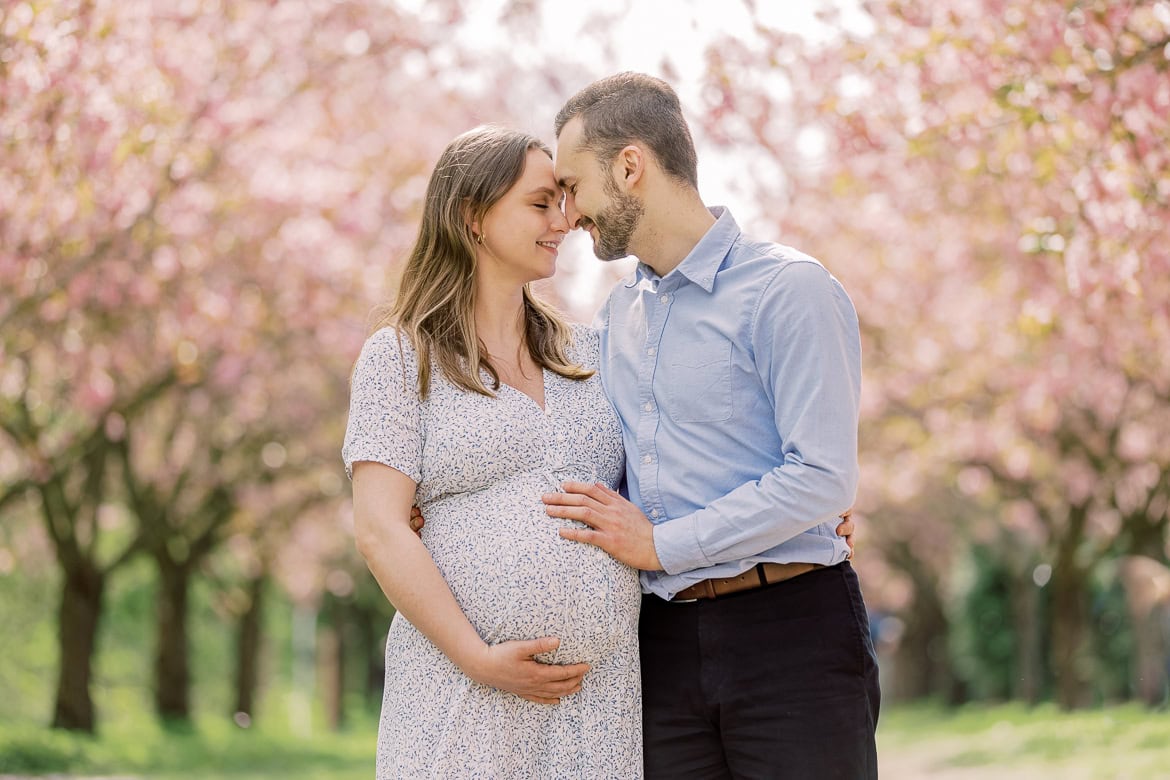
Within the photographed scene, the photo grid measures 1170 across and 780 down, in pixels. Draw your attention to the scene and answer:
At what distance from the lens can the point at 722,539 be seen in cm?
299

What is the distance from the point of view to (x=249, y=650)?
22.7 m

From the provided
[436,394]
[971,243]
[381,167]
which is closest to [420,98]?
[381,167]

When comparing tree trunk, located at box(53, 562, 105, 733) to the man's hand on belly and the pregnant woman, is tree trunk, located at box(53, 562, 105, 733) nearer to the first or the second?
the pregnant woman

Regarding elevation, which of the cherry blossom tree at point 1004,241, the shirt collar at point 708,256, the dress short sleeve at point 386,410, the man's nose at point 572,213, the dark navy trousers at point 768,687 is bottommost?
the dark navy trousers at point 768,687

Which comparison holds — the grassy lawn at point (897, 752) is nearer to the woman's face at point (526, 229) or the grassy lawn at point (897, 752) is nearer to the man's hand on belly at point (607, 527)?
the man's hand on belly at point (607, 527)

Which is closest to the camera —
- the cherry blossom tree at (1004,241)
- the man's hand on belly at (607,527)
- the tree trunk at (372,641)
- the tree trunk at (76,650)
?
the man's hand on belly at (607,527)

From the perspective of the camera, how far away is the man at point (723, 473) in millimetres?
2984

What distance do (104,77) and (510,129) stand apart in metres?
5.22

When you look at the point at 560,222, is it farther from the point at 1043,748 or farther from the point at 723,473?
the point at 1043,748

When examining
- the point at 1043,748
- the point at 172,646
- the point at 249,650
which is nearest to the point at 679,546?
the point at 1043,748

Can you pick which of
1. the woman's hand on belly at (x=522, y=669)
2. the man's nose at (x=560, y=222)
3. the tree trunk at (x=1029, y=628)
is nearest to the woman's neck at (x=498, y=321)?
the man's nose at (x=560, y=222)

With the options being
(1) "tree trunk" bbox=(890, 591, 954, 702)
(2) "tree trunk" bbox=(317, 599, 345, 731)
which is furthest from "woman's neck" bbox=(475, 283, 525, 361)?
(1) "tree trunk" bbox=(890, 591, 954, 702)

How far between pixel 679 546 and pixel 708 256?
701mm

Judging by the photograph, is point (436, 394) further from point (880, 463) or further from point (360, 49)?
point (880, 463)
